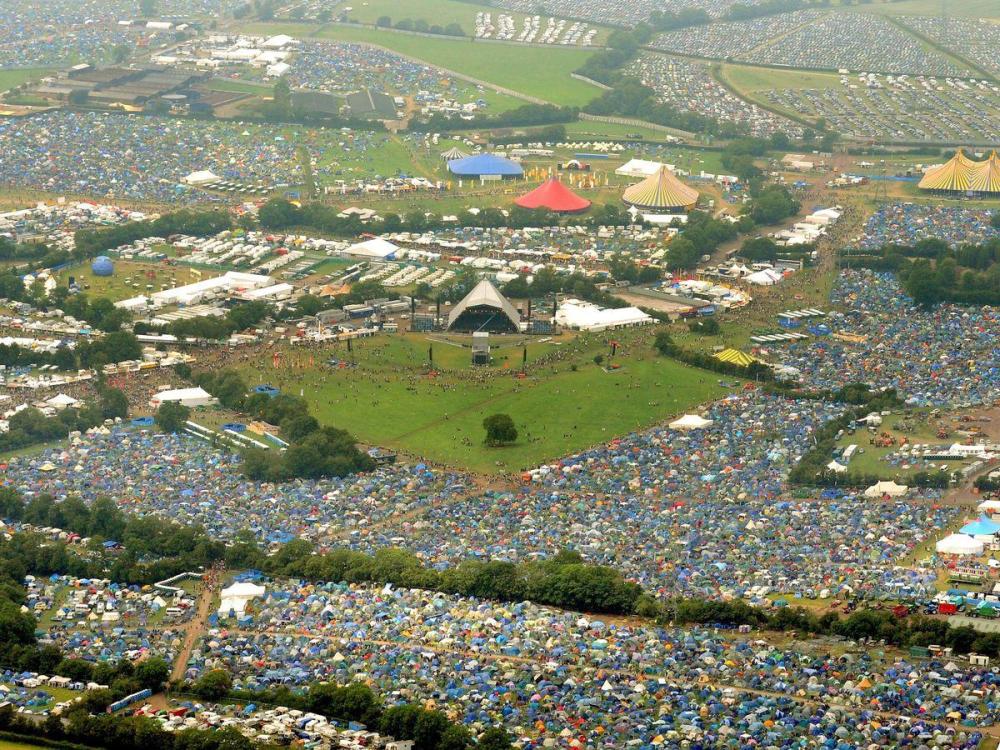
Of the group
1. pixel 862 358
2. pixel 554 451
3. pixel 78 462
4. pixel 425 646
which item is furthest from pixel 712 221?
pixel 425 646

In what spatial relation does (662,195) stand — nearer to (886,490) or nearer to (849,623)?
(886,490)

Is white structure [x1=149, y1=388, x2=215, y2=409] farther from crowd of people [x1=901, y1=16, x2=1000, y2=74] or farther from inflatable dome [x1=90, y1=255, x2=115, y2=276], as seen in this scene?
crowd of people [x1=901, y1=16, x2=1000, y2=74]

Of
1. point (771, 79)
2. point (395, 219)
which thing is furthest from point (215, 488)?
point (771, 79)

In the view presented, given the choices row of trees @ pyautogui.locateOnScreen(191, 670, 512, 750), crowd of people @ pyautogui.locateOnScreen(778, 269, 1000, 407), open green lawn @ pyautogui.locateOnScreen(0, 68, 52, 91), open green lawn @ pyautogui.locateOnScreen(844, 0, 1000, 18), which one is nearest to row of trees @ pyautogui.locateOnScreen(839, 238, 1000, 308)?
crowd of people @ pyautogui.locateOnScreen(778, 269, 1000, 407)

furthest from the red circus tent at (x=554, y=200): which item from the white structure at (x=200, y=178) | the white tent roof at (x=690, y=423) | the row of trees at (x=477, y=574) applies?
the row of trees at (x=477, y=574)

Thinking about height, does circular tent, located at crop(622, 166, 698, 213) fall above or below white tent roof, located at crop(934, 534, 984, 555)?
below

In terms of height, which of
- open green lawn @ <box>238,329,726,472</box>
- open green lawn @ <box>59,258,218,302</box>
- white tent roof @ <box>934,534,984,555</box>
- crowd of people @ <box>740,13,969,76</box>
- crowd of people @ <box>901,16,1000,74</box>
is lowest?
open green lawn @ <box>59,258,218,302</box>
